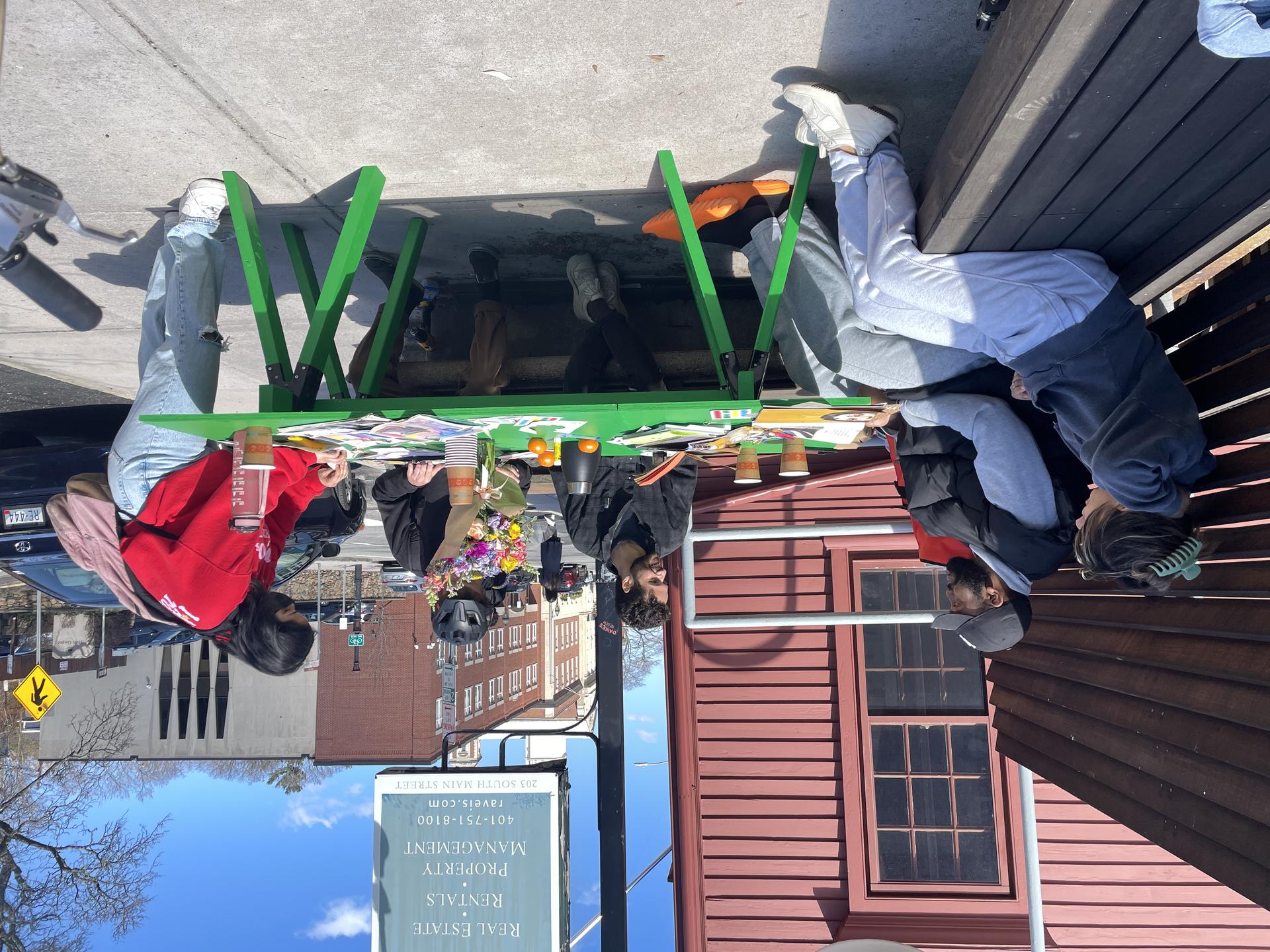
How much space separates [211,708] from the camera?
23.8 metres

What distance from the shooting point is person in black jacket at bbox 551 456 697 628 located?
4848 millimetres

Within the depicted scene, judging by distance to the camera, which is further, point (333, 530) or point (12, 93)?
point (333, 530)

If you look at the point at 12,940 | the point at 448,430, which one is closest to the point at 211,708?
the point at 12,940

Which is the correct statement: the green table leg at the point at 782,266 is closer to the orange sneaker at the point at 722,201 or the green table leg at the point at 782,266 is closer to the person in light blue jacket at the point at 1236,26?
the orange sneaker at the point at 722,201

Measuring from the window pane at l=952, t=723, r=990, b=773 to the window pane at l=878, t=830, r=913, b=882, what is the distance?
729mm

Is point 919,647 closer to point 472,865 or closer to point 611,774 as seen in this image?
point 611,774

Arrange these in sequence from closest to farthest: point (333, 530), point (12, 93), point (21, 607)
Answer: point (12, 93) < point (333, 530) < point (21, 607)

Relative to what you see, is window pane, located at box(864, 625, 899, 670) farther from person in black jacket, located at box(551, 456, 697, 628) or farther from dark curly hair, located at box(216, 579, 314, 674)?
dark curly hair, located at box(216, 579, 314, 674)

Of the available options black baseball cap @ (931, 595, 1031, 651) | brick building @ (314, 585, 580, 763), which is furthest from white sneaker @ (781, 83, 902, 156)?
brick building @ (314, 585, 580, 763)

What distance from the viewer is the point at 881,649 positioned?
6.54 metres

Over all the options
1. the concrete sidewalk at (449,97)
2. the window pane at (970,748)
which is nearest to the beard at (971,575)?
the concrete sidewalk at (449,97)

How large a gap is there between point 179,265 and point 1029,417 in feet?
13.2

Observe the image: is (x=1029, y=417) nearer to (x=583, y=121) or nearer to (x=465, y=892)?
(x=583, y=121)

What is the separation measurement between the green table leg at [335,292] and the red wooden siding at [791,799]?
4016 mm
